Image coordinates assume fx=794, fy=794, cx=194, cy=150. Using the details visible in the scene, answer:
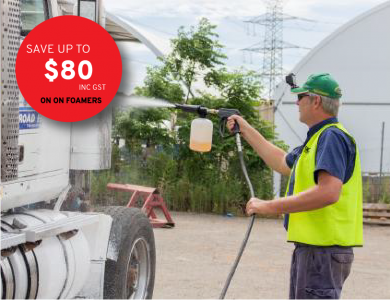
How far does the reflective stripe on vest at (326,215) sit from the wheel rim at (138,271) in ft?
7.28

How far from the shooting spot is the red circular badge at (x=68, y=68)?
5344 mm

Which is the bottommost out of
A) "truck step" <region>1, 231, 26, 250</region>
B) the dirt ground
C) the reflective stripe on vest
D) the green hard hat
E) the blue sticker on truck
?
the dirt ground

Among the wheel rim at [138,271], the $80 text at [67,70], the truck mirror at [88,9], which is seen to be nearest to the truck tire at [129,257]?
the wheel rim at [138,271]

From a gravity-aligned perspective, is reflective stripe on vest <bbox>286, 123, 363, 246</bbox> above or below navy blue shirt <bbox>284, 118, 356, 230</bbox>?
below

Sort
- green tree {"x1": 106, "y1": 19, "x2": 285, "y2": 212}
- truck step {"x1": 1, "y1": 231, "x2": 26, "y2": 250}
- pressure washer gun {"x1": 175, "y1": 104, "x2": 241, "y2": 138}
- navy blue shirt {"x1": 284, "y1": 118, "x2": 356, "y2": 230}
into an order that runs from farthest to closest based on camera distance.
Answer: green tree {"x1": 106, "y1": 19, "x2": 285, "y2": 212} → pressure washer gun {"x1": 175, "y1": 104, "x2": 241, "y2": 138} → truck step {"x1": 1, "y1": 231, "x2": 26, "y2": 250} → navy blue shirt {"x1": 284, "y1": 118, "x2": 356, "y2": 230}

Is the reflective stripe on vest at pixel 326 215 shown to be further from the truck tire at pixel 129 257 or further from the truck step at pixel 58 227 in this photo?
the truck tire at pixel 129 257

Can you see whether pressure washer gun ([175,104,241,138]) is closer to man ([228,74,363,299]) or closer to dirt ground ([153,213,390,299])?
man ([228,74,363,299])

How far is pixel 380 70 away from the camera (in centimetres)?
2012

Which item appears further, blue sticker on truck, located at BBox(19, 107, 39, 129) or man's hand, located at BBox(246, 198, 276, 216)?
blue sticker on truck, located at BBox(19, 107, 39, 129)

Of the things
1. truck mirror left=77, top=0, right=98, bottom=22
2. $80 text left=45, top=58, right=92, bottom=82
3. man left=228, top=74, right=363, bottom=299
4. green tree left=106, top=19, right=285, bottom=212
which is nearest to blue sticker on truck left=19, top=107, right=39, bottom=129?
$80 text left=45, top=58, right=92, bottom=82

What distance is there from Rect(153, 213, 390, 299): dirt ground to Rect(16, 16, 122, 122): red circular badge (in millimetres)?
3139

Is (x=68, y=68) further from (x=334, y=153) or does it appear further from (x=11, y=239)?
(x=334, y=153)

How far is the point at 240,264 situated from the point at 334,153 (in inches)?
235

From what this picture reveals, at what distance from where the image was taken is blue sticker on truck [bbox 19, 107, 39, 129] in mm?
5473
